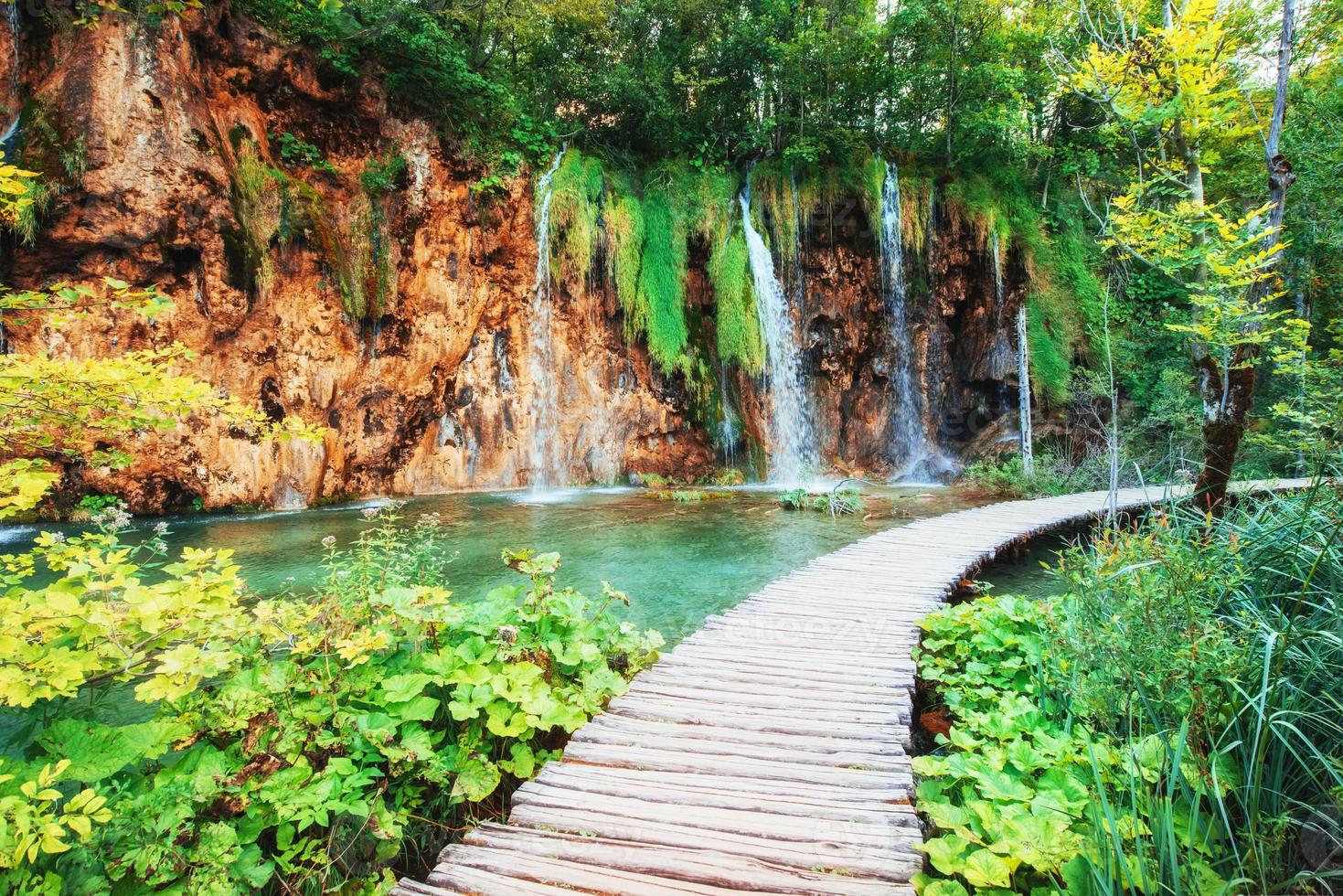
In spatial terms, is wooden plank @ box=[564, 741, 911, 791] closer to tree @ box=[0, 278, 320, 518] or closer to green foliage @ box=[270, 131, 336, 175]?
tree @ box=[0, 278, 320, 518]

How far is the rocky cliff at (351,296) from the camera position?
845 cm

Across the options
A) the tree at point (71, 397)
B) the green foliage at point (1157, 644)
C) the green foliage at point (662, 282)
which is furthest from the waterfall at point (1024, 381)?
the tree at point (71, 397)

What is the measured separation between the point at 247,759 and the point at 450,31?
1452 centimetres

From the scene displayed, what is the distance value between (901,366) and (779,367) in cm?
331

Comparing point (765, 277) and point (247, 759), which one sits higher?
point (765, 277)

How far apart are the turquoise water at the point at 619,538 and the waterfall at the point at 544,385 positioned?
180 cm

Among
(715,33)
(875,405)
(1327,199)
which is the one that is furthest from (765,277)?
(1327,199)

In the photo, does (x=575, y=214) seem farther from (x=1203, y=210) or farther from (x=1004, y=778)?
(x=1004, y=778)

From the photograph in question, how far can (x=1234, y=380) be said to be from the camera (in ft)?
16.2

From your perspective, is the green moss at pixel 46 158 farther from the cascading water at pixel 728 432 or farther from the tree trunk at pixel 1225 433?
the tree trunk at pixel 1225 433

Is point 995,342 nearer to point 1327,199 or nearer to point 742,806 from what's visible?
point 1327,199

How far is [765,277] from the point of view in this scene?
13.7m

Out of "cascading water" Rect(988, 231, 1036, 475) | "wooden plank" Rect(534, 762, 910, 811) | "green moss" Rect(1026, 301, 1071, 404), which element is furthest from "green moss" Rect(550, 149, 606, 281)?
"wooden plank" Rect(534, 762, 910, 811)

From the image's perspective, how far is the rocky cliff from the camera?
8.45 m
